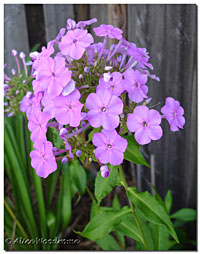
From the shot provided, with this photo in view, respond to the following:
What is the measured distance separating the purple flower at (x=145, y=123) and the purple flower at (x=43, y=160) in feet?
0.80

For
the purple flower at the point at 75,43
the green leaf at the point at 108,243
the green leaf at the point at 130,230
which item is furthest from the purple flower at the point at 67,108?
the green leaf at the point at 108,243

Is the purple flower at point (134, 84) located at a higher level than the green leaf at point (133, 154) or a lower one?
higher

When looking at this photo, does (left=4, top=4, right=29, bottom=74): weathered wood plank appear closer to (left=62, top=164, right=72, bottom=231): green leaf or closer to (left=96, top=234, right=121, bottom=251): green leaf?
(left=62, top=164, right=72, bottom=231): green leaf

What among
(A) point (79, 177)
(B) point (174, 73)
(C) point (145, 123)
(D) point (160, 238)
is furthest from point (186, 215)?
(C) point (145, 123)

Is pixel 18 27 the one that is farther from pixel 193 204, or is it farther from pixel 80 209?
pixel 193 204

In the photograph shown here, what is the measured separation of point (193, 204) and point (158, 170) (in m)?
0.27

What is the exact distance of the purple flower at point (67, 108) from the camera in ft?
2.66

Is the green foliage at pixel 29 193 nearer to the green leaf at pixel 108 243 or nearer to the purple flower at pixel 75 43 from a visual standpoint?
the green leaf at pixel 108 243

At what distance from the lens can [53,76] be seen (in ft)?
2.71

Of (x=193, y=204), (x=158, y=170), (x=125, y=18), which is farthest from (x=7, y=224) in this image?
(x=125, y=18)

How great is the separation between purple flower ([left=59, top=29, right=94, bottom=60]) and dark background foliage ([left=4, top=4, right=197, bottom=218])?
2.24 ft

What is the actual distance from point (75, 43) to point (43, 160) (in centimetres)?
35

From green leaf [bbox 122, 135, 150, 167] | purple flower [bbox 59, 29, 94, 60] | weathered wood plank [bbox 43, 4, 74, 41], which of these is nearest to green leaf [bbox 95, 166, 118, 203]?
green leaf [bbox 122, 135, 150, 167]

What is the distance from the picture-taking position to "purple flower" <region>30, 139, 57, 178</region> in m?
0.85
